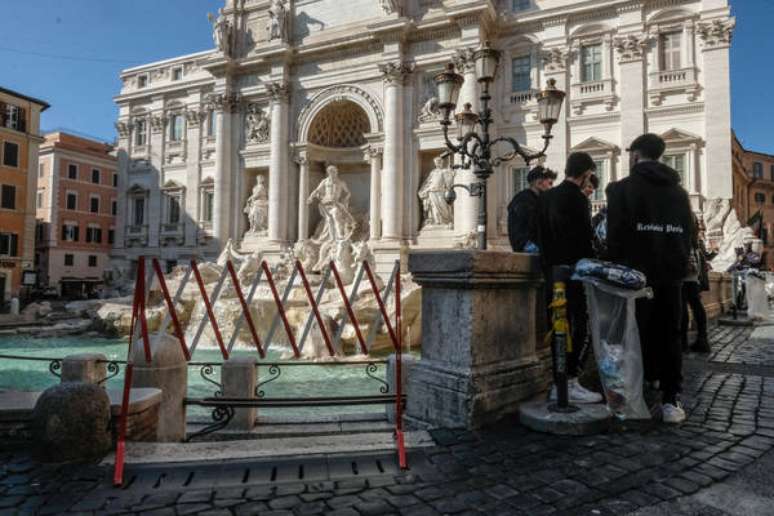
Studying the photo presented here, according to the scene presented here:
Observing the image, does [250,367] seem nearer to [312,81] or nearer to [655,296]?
[655,296]

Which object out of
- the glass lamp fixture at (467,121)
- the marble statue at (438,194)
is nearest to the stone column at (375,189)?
the marble statue at (438,194)

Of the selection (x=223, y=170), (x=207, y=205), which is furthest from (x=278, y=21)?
(x=207, y=205)

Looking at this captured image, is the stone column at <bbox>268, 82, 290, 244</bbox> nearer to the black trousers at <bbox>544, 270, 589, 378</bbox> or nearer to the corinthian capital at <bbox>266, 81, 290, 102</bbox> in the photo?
the corinthian capital at <bbox>266, 81, 290, 102</bbox>

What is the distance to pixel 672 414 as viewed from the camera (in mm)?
3496

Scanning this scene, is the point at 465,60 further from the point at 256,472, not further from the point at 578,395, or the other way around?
the point at 256,472

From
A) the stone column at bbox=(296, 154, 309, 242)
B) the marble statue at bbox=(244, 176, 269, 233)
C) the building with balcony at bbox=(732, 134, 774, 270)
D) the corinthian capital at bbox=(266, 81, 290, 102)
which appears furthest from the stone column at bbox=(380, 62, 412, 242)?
the building with balcony at bbox=(732, 134, 774, 270)

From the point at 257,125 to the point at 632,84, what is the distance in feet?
57.4

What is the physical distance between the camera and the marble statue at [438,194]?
20.4 meters

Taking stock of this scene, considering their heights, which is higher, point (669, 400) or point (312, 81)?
point (312, 81)

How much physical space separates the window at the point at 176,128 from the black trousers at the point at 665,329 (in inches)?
1161

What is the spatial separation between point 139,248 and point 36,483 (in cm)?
2912

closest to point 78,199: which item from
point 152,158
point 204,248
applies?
point 152,158

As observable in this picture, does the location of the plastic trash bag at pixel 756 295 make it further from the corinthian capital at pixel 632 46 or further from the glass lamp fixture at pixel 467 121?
the corinthian capital at pixel 632 46

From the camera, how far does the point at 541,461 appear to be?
289 centimetres
